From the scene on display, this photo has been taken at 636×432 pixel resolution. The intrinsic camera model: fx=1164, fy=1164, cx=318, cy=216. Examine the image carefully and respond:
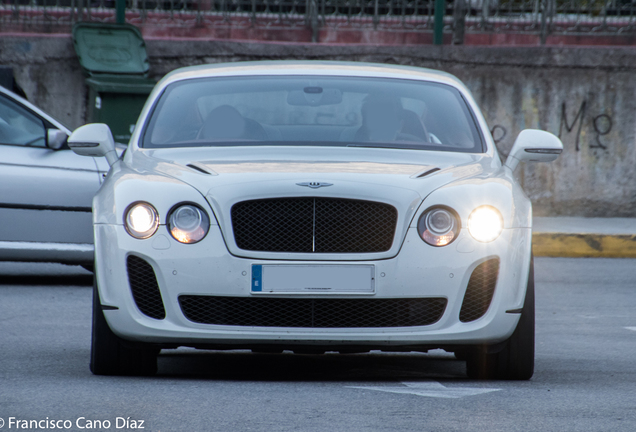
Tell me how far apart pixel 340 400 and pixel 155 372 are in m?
1.03

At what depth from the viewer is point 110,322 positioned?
4.63 m

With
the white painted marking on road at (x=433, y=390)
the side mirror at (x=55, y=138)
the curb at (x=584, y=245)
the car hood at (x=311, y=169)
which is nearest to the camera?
the white painted marking on road at (x=433, y=390)

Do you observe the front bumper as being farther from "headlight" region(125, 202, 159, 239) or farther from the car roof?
the car roof

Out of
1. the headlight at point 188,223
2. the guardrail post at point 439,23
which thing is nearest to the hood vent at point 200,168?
the headlight at point 188,223

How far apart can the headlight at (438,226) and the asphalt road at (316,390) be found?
0.59 m

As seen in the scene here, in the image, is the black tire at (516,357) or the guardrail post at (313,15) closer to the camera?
the black tire at (516,357)

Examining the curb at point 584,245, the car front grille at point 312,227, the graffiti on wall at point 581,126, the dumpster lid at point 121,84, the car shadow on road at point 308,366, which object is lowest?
the curb at point 584,245

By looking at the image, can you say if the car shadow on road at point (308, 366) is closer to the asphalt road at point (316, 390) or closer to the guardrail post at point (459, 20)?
the asphalt road at point (316, 390)

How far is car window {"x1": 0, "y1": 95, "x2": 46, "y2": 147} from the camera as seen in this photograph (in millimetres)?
8800

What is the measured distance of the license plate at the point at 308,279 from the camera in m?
4.46

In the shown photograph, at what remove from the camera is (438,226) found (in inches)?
179

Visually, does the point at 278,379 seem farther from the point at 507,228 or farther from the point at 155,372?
the point at 507,228

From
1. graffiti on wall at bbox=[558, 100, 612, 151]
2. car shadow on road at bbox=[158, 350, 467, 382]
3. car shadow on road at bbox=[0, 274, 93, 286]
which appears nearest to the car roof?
car shadow on road at bbox=[158, 350, 467, 382]

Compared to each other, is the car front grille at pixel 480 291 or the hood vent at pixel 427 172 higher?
the hood vent at pixel 427 172
